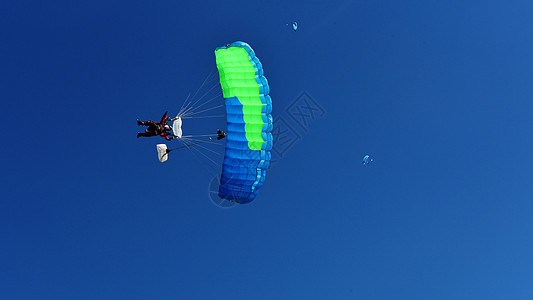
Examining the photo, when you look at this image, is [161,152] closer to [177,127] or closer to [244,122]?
[177,127]

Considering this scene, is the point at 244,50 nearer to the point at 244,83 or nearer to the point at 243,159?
the point at 244,83

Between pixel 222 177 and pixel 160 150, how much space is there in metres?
3.36

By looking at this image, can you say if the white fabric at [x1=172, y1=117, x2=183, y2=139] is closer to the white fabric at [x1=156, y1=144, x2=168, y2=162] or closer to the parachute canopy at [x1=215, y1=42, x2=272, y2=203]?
the white fabric at [x1=156, y1=144, x2=168, y2=162]

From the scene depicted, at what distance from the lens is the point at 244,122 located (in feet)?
62.0

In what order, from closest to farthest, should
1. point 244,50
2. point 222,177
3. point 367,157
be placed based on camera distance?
point 244,50, point 222,177, point 367,157

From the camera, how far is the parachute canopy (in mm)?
18453

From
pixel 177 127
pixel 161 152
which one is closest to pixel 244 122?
pixel 177 127

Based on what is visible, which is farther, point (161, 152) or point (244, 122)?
point (161, 152)

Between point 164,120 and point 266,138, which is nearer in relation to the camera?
point 266,138

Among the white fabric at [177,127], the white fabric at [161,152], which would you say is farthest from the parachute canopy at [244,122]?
the white fabric at [161,152]

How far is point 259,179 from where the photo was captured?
19141 mm

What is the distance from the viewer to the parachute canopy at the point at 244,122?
1845 centimetres

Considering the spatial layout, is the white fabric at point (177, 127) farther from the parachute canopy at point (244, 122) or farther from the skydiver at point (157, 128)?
the parachute canopy at point (244, 122)

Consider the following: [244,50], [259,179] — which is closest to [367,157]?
[259,179]
